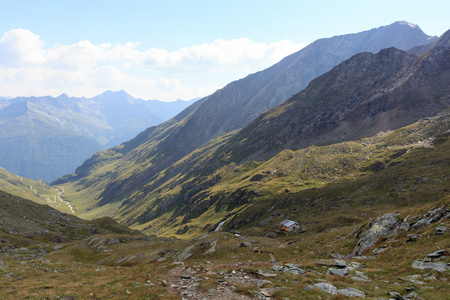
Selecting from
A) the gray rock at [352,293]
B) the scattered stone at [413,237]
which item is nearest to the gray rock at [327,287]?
the gray rock at [352,293]

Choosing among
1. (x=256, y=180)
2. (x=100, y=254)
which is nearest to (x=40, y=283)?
(x=100, y=254)

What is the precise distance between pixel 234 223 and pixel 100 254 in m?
83.8

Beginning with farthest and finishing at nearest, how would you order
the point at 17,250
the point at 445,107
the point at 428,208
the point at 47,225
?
the point at 445,107
the point at 47,225
the point at 17,250
the point at 428,208

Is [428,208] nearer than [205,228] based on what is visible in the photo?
Yes

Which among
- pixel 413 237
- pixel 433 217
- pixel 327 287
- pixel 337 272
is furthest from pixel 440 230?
pixel 327 287

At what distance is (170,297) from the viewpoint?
68.7ft

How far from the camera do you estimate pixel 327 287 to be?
2105cm

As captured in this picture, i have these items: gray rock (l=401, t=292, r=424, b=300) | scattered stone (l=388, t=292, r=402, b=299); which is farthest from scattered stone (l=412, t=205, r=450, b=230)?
scattered stone (l=388, t=292, r=402, b=299)

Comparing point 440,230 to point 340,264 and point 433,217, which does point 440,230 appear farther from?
point 340,264

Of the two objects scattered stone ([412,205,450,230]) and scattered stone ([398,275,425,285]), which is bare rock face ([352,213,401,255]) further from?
scattered stone ([398,275,425,285])

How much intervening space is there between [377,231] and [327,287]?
66.5ft

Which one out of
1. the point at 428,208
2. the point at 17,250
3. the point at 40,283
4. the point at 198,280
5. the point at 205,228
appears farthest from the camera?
the point at 205,228

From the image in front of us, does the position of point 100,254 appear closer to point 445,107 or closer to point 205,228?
point 205,228

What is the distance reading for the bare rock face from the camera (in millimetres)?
34844
